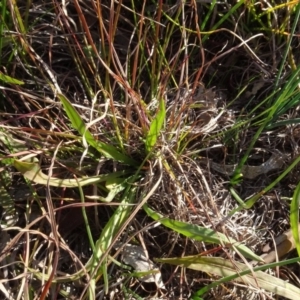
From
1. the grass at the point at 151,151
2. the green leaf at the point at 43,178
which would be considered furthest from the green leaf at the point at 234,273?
the green leaf at the point at 43,178

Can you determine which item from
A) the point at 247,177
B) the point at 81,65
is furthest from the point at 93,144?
the point at 247,177

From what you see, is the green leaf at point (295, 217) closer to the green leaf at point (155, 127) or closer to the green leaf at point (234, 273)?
the green leaf at point (234, 273)

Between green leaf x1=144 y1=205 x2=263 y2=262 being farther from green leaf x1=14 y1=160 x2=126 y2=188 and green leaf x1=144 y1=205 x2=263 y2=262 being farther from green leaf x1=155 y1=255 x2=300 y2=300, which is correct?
green leaf x1=14 y1=160 x2=126 y2=188

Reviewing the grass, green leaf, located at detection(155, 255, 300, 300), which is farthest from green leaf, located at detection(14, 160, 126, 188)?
green leaf, located at detection(155, 255, 300, 300)

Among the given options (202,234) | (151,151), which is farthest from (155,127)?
(202,234)

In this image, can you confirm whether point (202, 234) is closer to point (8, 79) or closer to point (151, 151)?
point (151, 151)

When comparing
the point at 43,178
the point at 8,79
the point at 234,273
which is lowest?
the point at 234,273

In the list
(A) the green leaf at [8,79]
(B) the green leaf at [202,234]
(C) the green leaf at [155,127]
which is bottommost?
(B) the green leaf at [202,234]
